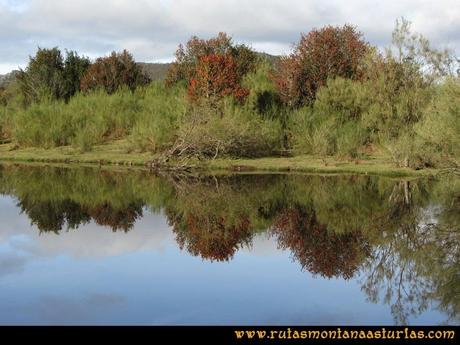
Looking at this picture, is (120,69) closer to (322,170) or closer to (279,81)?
(279,81)

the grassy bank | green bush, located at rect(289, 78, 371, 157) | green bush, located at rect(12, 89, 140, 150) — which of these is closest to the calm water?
the grassy bank

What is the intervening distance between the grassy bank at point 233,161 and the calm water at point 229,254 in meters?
4.91

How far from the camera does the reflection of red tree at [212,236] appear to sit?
43.2ft

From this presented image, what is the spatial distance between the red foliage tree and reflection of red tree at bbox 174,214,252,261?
62.2 ft

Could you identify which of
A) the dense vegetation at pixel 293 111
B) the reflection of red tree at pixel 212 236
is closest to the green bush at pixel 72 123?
the dense vegetation at pixel 293 111

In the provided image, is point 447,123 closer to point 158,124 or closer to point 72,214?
point 72,214

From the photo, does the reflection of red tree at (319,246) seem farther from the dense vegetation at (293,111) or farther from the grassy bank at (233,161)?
the grassy bank at (233,161)

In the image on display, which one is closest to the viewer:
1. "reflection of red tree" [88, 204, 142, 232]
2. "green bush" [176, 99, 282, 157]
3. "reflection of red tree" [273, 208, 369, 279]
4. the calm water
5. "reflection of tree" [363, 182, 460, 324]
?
the calm water

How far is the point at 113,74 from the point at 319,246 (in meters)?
42.1

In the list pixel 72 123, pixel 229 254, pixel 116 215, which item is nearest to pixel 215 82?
pixel 72 123

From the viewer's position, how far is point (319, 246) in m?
13.4

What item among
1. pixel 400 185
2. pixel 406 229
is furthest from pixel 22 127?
pixel 406 229

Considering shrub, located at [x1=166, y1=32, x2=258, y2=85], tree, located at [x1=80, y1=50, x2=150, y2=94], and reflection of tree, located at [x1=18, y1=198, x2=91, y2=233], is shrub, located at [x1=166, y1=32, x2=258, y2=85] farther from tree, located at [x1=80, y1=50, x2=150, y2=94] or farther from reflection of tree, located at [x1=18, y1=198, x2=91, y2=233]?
reflection of tree, located at [x1=18, y1=198, x2=91, y2=233]

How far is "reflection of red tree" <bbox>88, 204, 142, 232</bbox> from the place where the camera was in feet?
53.0
